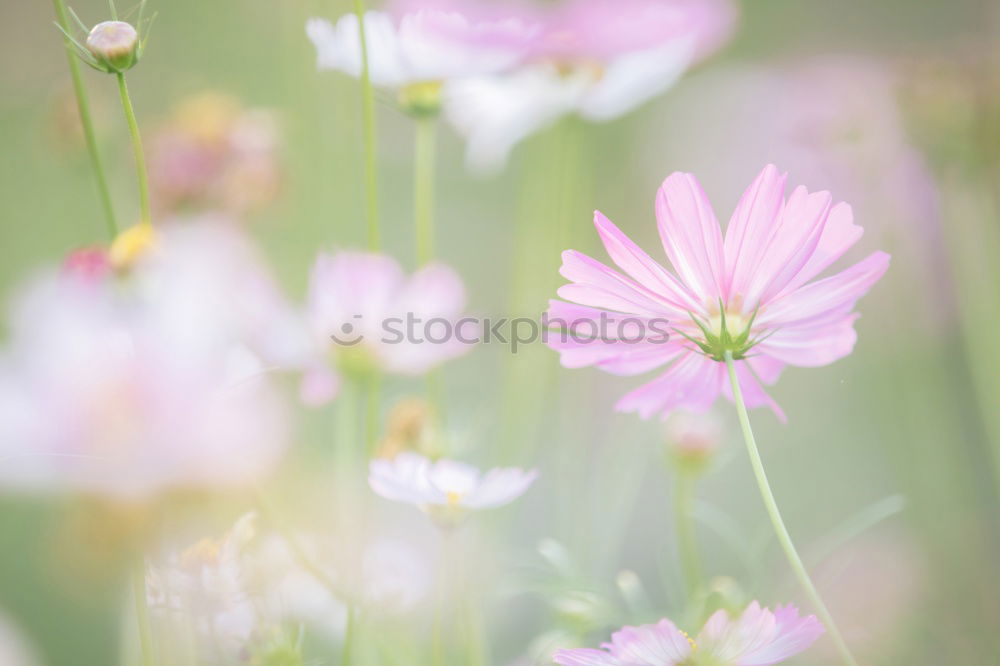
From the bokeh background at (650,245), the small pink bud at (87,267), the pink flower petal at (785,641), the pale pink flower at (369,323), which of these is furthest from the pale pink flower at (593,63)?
the pink flower petal at (785,641)

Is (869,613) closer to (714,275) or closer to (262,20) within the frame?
(714,275)

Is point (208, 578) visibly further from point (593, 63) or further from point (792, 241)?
point (593, 63)

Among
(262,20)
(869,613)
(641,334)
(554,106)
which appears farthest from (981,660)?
(262,20)

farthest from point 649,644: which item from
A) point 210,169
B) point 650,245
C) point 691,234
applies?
point 650,245

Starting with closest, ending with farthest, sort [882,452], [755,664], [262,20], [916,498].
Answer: [755,664], [916,498], [882,452], [262,20]

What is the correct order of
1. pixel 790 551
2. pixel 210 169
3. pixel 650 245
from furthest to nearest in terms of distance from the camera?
pixel 650 245 < pixel 210 169 < pixel 790 551

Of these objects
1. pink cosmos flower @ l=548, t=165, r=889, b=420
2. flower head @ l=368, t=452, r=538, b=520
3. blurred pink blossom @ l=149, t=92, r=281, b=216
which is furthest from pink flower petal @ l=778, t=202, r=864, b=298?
blurred pink blossom @ l=149, t=92, r=281, b=216
